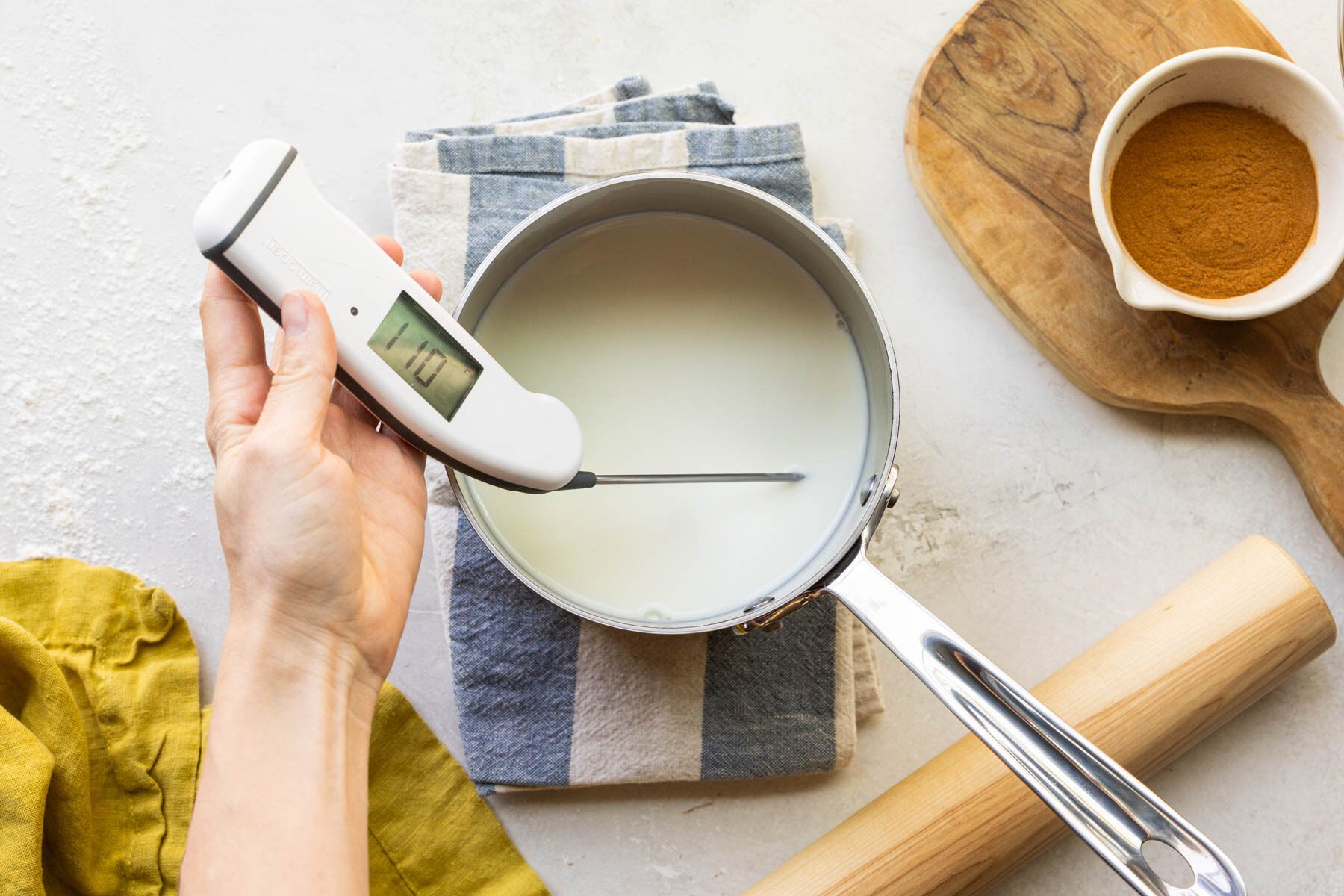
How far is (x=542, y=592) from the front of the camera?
68cm

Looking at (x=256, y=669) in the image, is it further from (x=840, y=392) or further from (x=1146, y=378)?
(x=1146, y=378)

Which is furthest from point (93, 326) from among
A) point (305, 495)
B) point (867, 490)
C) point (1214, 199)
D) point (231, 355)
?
point (1214, 199)

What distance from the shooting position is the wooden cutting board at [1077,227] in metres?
0.88

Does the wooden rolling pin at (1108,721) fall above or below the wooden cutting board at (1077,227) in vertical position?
below

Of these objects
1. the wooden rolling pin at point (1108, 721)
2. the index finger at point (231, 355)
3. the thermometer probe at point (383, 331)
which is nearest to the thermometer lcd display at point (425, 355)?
the thermometer probe at point (383, 331)

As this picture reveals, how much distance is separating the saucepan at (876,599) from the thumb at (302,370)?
12 centimetres

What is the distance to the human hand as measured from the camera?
0.60 meters

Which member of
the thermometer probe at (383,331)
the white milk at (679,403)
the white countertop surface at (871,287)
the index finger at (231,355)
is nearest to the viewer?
the thermometer probe at (383,331)

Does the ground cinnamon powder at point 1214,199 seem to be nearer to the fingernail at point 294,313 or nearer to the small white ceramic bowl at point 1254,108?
the small white ceramic bowl at point 1254,108

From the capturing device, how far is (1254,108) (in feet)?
2.81

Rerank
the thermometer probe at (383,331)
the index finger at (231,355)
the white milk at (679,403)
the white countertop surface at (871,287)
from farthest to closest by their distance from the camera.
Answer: the white countertop surface at (871,287)
the white milk at (679,403)
the index finger at (231,355)
the thermometer probe at (383,331)

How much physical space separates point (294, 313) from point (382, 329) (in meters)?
0.06

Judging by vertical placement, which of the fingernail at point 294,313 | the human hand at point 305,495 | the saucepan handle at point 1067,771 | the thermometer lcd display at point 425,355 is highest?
the fingernail at point 294,313

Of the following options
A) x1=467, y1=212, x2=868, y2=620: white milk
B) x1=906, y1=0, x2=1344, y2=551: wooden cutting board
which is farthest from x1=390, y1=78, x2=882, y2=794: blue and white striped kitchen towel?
x1=906, y1=0, x2=1344, y2=551: wooden cutting board
